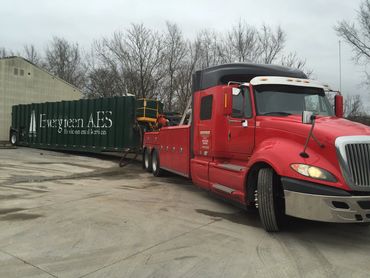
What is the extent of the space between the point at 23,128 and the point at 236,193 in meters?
23.1

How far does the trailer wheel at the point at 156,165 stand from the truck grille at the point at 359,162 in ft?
29.4

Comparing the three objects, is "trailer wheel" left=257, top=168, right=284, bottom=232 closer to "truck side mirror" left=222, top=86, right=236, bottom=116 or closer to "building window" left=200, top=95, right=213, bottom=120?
"truck side mirror" left=222, top=86, right=236, bottom=116

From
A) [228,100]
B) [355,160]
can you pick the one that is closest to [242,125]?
[228,100]

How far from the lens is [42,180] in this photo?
1252 centimetres

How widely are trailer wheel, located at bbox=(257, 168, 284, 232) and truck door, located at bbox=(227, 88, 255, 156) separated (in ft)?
3.36

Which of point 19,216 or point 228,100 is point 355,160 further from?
point 19,216

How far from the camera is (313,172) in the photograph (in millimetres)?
5820

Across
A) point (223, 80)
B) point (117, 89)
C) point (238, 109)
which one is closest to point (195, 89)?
point (223, 80)

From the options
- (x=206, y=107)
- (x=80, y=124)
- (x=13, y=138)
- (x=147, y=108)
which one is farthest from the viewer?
(x=13, y=138)

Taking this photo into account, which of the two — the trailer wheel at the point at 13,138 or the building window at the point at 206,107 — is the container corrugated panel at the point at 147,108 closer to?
the building window at the point at 206,107

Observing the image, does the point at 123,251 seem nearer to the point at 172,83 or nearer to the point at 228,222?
the point at 228,222

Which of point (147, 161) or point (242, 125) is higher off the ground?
point (242, 125)

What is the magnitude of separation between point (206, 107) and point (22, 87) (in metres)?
27.4

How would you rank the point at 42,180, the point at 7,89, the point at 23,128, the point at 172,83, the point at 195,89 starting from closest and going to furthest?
the point at 195,89
the point at 42,180
the point at 23,128
the point at 7,89
the point at 172,83
